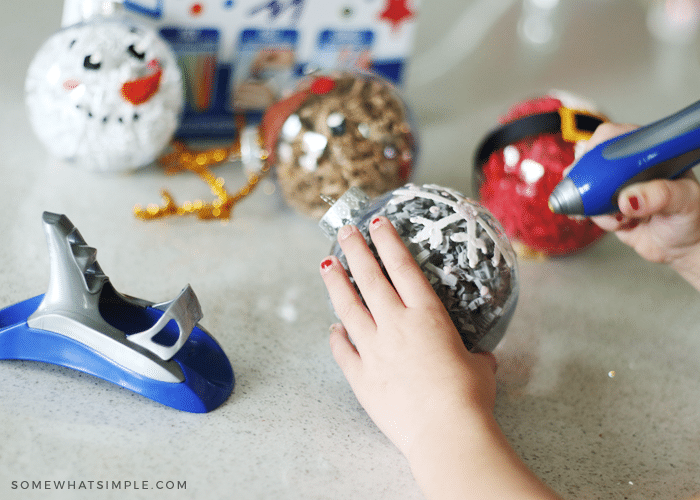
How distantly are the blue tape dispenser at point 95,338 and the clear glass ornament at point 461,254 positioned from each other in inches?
5.5

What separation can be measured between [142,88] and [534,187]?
42 centimetres

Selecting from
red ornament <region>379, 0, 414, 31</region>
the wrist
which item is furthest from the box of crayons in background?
the wrist

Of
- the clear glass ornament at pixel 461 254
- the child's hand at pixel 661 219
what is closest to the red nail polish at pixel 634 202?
the child's hand at pixel 661 219

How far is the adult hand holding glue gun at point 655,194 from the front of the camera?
517 mm

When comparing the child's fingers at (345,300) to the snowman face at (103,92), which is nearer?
the child's fingers at (345,300)

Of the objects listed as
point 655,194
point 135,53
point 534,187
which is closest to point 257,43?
point 135,53

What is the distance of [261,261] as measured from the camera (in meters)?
0.67

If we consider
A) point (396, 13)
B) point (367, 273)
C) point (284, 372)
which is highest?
point (396, 13)

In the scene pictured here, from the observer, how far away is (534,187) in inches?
25.0

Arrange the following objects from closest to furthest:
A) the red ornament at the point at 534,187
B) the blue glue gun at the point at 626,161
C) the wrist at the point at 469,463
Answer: the wrist at the point at 469,463 → the blue glue gun at the point at 626,161 → the red ornament at the point at 534,187

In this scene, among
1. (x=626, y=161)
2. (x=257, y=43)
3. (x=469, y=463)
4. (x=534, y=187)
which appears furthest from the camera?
(x=257, y=43)

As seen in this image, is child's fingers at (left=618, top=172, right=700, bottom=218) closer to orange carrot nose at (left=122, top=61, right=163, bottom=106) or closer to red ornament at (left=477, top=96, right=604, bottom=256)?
red ornament at (left=477, top=96, right=604, bottom=256)

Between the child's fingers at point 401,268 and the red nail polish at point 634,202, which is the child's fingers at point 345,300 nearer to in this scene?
the child's fingers at point 401,268

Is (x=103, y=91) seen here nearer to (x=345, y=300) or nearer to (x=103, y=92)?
(x=103, y=92)
